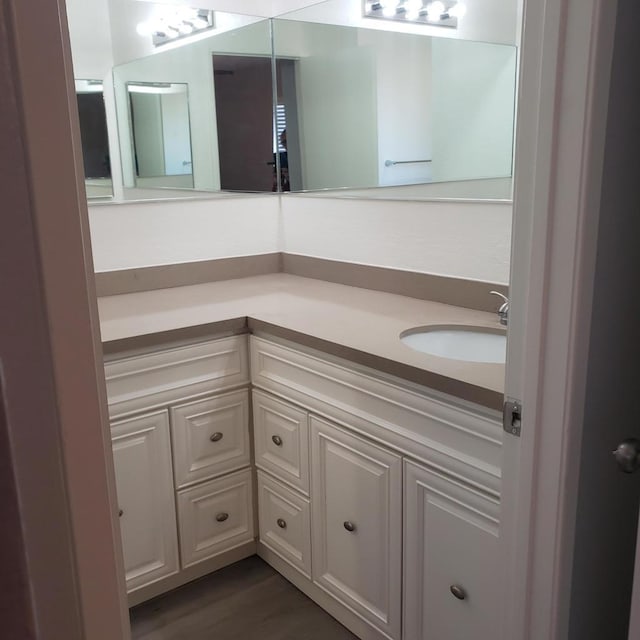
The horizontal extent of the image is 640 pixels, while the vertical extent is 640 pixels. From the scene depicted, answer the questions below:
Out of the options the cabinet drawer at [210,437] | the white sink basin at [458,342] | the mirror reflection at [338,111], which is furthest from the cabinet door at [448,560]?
the mirror reflection at [338,111]

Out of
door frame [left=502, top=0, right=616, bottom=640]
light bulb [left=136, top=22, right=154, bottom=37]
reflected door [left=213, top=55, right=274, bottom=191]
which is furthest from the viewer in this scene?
reflected door [left=213, top=55, right=274, bottom=191]

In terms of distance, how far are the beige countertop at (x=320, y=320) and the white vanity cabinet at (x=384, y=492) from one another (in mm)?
51

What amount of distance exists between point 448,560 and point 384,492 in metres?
0.22

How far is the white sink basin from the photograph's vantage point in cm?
177

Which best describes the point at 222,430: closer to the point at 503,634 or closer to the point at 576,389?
the point at 503,634

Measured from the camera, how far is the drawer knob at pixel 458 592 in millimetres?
1441

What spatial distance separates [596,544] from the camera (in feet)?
3.51

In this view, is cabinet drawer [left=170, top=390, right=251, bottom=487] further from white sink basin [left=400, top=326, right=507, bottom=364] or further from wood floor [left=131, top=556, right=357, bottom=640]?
white sink basin [left=400, top=326, right=507, bottom=364]

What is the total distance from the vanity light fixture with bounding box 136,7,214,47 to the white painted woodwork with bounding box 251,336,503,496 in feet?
3.79

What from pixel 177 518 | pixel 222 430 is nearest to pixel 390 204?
pixel 222 430

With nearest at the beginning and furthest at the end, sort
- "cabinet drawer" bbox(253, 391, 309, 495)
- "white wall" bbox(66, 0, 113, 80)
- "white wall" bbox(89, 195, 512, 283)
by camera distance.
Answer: "cabinet drawer" bbox(253, 391, 309, 495) → "white wall" bbox(89, 195, 512, 283) → "white wall" bbox(66, 0, 113, 80)

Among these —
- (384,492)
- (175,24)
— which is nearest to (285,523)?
(384,492)

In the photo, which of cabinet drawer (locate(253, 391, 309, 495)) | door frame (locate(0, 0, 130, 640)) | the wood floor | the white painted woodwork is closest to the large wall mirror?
the white painted woodwork

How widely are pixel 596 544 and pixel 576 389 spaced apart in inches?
12.0
